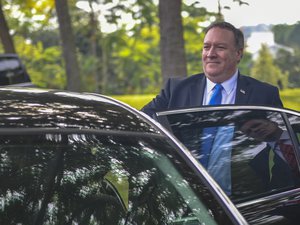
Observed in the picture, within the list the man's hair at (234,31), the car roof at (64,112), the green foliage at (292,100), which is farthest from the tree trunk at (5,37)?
the car roof at (64,112)

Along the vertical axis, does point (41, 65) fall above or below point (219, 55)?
below

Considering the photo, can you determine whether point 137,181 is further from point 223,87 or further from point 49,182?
point 223,87

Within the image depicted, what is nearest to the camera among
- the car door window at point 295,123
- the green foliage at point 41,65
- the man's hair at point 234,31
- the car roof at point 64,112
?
the car roof at point 64,112

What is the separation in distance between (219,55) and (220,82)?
7.4 inches

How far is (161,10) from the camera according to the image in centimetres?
831

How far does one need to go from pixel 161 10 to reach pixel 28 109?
19.5 ft

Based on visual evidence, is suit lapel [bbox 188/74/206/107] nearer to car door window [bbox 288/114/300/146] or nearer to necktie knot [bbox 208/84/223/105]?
necktie knot [bbox 208/84/223/105]

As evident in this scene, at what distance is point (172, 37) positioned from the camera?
329 inches

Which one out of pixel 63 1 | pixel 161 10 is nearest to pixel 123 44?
pixel 63 1

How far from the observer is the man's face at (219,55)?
402 centimetres

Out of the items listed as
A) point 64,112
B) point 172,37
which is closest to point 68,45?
point 172,37

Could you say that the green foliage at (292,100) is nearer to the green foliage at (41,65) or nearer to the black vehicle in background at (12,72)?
the black vehicle in background at (12,72)

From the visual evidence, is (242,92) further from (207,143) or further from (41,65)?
(41,65)

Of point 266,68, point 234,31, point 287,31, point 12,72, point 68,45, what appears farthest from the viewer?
point 266,68
